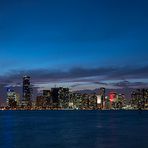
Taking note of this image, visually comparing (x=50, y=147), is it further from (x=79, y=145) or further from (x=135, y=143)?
(x=135, y=143)

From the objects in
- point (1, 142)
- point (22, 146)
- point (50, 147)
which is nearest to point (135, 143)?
point (50, 147)

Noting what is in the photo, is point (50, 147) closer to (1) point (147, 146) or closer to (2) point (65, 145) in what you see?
(2) point (65, 145)

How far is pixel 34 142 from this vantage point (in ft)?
233

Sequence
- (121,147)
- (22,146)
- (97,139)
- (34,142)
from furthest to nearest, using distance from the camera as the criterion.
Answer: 1. (97,139)
2. (34,142)
3. (22,146)
4. (121,147)

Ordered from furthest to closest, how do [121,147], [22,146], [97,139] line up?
[97,139] → [22,146] → [121,147]

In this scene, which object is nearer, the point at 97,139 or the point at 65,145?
→ the point at 65,145

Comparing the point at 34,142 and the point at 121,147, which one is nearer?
the point at 121,147

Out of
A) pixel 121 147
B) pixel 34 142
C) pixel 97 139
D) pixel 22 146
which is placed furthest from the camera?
pixel 97 139

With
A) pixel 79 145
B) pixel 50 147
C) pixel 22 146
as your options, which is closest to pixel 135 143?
pixel 79 145

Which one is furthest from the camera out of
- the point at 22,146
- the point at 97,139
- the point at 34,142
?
the point at 97,139

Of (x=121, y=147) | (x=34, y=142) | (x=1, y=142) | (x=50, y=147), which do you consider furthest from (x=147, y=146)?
(x=1, y=142)

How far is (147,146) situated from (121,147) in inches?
185

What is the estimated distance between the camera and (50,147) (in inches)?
2498

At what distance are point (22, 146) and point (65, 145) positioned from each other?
7470 millimetres
